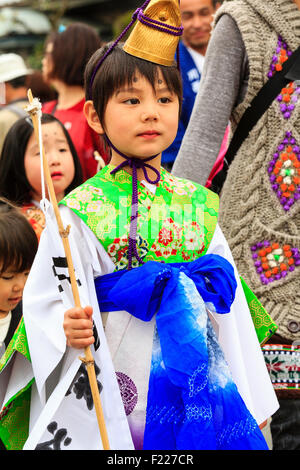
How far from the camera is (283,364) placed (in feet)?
9.81

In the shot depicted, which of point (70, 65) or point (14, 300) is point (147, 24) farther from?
point (70, 65)

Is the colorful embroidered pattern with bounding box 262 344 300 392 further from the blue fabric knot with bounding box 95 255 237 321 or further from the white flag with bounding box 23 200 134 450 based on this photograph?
the white flag with bounding box 23 200 134 450

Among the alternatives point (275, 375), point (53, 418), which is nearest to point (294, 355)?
point (275, 375)

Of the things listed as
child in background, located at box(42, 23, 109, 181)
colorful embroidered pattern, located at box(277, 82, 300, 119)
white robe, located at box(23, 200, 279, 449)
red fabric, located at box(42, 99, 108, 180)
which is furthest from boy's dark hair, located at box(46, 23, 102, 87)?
white robe, located at box(23, 200, 279, 449)

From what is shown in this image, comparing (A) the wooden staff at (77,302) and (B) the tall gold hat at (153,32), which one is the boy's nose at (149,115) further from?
(A) the wooden staff at (77,302)

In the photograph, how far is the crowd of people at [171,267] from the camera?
237 centimetres

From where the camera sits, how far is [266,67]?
9.80 feet

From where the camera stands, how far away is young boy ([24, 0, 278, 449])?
2.35 metres

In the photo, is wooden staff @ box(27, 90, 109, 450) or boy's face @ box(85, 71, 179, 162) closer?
wooden staff @ box(27, 90, 109, 450)

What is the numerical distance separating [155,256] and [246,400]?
0.57 m

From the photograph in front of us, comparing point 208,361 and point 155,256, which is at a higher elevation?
point 155,256

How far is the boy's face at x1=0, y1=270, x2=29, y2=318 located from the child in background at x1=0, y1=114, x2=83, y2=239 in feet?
2.24
